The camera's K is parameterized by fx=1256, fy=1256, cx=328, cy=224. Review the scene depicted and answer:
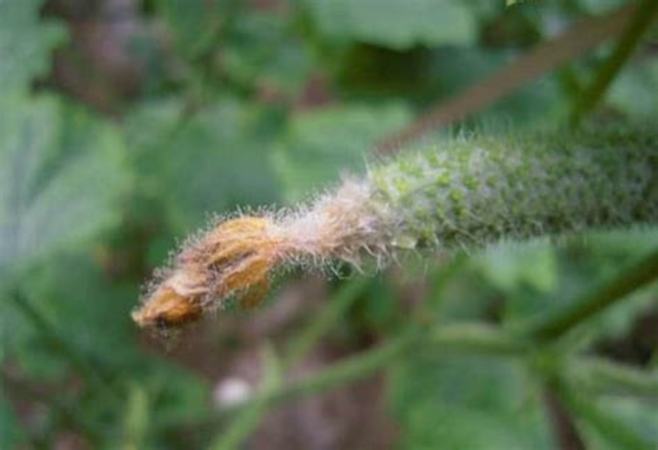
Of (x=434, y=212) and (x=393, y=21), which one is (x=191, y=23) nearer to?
(x=393, y=21)

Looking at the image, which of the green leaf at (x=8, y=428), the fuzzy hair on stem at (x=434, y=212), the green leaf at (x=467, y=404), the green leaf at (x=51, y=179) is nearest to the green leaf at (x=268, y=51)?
the green leaf at (x=51, y=179)

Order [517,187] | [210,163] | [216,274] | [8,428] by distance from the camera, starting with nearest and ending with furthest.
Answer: [216,274]
[517,187]
[8,428]
[210,163]

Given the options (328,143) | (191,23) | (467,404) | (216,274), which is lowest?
(216,274)

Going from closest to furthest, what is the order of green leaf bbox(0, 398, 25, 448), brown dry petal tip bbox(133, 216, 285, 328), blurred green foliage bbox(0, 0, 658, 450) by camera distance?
brown dry petal tip bbox(133, 216, 285, 328), green leaf bbox(0, 398, 25, 448), blurred green foliage bbox(0, 0, 658, 450)

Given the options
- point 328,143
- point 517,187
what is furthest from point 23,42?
point 517,187

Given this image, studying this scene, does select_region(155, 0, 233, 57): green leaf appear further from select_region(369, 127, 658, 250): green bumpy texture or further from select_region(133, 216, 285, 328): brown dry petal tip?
select_region(133, 216, 285, 328): brown dry petal tip

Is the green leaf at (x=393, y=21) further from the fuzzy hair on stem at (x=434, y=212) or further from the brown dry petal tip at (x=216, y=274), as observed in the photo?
the brown dry petal tip at (x=216, y=274)

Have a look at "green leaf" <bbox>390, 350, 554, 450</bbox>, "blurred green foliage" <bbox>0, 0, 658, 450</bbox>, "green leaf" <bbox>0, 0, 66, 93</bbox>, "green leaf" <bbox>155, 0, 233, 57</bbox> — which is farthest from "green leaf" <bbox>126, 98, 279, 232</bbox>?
"green leaf" <bbox>390, 350, 554, 450</bbox>
